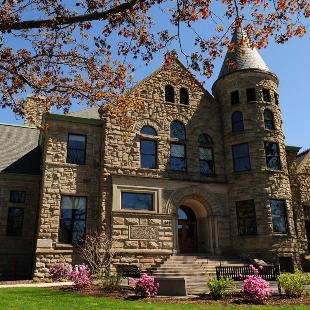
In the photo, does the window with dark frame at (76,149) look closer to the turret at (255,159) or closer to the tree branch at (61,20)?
the turret at (255,159)

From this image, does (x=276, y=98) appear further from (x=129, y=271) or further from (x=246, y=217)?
(x=129, y=271)

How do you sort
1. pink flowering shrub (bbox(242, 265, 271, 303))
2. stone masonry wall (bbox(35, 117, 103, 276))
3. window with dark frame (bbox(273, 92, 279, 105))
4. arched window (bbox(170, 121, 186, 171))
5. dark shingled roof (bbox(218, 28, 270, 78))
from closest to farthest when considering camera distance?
pink flowering shrub (bbox(242, 265, 271, 303)), stone masonry wall (bbox(35, 117, 103, 276)), arched window (bbox(170, 121, 186, 171)), dark shingled roof (bbox(218, 28, 270, 78)), window with dark frame (bbox(273, 92, 279, 105))

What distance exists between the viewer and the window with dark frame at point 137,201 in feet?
70.6

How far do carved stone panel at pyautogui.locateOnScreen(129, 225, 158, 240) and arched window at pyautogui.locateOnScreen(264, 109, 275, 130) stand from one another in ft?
34.5

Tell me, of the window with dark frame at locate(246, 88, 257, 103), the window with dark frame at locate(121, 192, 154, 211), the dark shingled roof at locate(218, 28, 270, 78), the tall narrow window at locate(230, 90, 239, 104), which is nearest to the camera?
the window with dark frame at locate(121, 192, 154, 211)

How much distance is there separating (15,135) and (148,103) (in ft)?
37.5

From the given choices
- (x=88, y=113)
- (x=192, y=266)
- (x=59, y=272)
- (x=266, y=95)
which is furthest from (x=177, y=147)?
(x=59, y=272)

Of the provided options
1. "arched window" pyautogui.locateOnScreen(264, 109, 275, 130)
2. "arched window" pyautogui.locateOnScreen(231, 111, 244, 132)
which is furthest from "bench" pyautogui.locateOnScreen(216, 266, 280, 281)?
"arched window" pyautogui.locateOnScreen(264, 109, 275, 130)

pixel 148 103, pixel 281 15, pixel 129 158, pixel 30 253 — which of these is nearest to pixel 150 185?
pixel 129 158

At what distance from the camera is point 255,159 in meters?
23.9

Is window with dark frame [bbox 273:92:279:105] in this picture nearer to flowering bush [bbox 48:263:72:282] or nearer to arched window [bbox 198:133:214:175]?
arched window [bbox 198:133:214:175]

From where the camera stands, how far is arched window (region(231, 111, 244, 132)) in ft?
83.1

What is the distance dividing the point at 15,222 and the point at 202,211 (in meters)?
12.1

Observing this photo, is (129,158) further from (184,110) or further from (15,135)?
(15,135)
